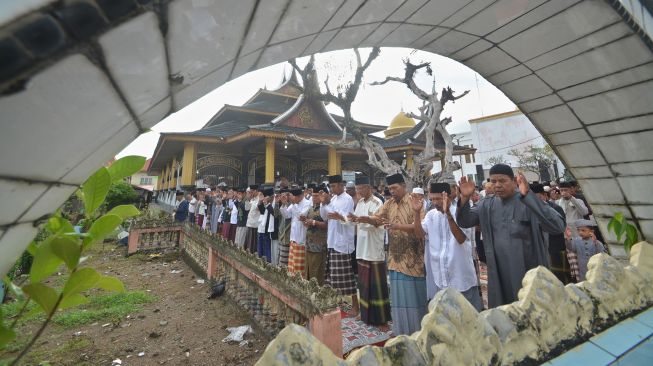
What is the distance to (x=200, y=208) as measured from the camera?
1167 centimetres

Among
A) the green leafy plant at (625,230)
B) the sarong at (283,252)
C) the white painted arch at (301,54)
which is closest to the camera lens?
the white painted arch at (301,54)

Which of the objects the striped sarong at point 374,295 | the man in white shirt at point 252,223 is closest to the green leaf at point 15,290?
the striped sarong at point 374,295

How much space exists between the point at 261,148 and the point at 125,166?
14007 millimetres

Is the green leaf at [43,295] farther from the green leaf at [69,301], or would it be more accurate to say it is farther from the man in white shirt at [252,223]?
the man in white shirt at [252,223]

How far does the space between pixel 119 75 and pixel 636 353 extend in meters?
2.14

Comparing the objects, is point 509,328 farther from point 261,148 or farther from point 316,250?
point 261,148

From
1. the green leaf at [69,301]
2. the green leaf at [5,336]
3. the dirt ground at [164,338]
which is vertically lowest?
the dirt ground at [164,338]

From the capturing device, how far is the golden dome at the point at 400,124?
1032 inches

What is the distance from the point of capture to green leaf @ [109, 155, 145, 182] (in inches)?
34.1

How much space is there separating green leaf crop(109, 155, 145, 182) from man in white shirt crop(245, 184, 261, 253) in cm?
701

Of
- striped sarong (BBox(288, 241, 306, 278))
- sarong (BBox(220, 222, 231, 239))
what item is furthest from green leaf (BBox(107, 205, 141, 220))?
sarong (BBox(220, 222, 231, 239))

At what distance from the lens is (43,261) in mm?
713

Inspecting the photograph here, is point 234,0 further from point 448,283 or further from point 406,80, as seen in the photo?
point 406,80

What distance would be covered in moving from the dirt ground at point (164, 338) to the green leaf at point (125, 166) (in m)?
2.98
